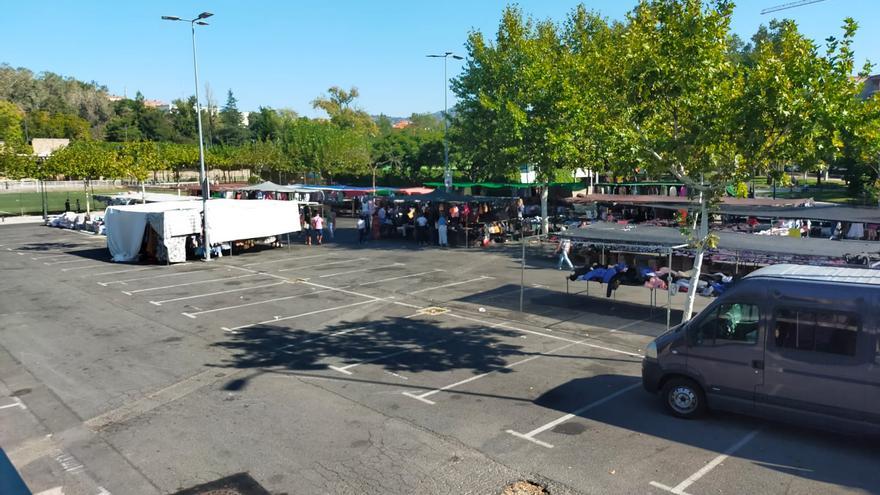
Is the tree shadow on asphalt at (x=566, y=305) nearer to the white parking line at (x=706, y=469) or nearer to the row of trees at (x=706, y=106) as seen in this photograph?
the row of trees at (x=706, y=106)

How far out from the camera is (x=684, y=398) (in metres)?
8.72

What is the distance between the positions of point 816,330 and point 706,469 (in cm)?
227

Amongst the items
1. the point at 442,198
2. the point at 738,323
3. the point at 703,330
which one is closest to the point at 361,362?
the point at 703,330

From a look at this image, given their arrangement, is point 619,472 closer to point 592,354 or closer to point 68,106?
point 592,354

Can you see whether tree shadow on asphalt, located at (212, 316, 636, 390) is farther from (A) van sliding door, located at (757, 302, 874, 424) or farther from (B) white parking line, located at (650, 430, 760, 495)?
(A) van sliding door, located at (757, 302, 874, 424)

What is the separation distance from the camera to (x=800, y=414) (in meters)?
7.79

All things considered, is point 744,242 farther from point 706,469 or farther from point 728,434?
point 706,469

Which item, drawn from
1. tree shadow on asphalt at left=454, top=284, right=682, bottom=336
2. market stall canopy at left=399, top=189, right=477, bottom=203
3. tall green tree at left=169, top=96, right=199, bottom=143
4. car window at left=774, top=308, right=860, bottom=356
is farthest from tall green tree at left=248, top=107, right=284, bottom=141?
car window at left=774, top=308, right=860, bottom=356

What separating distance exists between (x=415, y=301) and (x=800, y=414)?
10.3 meters

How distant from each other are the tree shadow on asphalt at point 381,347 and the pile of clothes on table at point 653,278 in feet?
11.4

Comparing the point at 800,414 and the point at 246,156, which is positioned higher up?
the point at 246,156

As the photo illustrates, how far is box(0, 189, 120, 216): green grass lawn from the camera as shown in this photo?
48.8 meters

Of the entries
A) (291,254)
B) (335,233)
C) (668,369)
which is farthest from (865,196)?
(668,369)

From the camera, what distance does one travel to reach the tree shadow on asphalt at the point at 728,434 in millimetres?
7156
